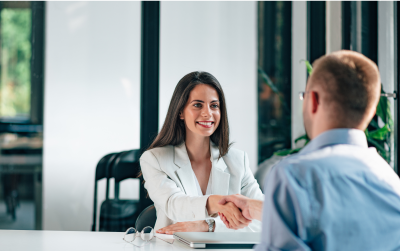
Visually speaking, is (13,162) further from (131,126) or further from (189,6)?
(189,6)

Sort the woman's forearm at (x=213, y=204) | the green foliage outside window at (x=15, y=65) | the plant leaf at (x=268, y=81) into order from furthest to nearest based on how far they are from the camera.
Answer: the plant leaf at (x=268, y=81), the green foliage outside window at (x=15, y=65), the woman's forearm at (x=213, y=204)

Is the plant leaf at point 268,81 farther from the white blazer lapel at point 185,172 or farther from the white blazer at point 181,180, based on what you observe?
the white blazer lapel at point 185,172

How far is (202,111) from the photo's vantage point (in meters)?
2.26

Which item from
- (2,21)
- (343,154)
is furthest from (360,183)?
(2,21)

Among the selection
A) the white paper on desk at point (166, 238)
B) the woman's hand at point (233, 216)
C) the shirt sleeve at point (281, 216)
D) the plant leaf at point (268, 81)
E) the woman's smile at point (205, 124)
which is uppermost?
the plant leaf at point (268, 81)

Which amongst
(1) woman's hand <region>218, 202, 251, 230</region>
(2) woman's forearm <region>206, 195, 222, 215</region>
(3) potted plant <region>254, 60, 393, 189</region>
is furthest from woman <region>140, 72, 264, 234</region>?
(3) potted plant <region>254, 60, 393, 189</region>

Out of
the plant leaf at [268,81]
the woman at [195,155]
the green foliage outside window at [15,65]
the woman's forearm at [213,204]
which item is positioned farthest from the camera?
the plant leaf at [268,81]

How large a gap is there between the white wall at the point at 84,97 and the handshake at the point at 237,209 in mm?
2045

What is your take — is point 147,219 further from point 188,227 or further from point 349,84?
point 349,84

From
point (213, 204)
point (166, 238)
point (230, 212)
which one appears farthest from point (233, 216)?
point (166, 238)

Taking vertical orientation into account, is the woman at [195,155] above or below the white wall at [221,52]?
below

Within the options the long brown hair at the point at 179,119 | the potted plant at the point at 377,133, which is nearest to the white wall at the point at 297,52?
the potted plant at the point at 377,133

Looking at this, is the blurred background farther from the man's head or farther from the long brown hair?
the man's head

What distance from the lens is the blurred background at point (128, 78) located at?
3.43m
